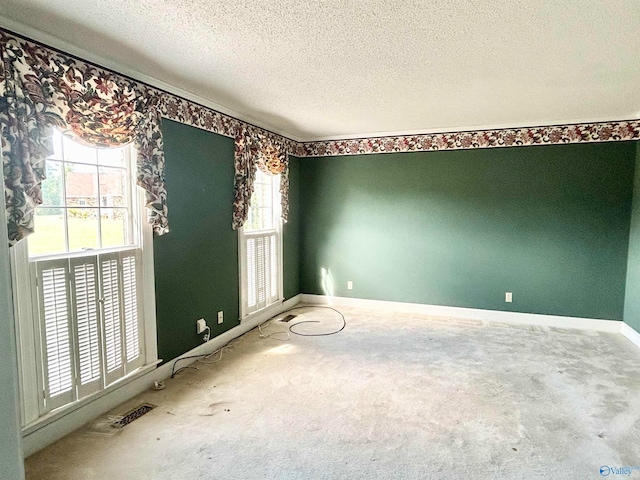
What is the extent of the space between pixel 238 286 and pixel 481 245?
3.01m

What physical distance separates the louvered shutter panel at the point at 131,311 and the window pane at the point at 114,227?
113 millimetres

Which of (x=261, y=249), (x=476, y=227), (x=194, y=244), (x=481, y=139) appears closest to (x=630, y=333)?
(x=476, y=227)

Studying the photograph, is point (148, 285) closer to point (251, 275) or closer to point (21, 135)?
point (21, 135)

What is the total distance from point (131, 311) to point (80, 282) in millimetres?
493

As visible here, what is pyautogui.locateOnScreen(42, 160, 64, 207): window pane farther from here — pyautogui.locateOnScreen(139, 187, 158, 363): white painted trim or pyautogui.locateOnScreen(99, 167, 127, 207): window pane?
pyautogui.locateOnScreen(139, 187, 158, 363): white painted trim

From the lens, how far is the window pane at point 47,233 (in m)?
2.13

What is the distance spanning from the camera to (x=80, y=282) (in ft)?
7.61

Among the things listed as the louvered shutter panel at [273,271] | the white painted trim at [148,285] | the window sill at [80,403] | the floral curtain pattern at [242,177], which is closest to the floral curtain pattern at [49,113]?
the white painted trim at [148,285]

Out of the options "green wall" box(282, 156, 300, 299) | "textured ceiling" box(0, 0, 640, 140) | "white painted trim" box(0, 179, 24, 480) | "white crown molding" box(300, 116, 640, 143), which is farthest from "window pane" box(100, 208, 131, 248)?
"white crown molding" box(300, 116, 640, 143)

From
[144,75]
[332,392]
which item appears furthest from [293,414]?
[144,75]

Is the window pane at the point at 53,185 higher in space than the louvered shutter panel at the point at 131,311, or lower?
higher

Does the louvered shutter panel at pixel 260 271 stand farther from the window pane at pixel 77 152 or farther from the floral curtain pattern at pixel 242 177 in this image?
the window pane at pixel 77 152

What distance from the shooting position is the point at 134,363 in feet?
9.08

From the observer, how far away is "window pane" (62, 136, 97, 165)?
230cm
